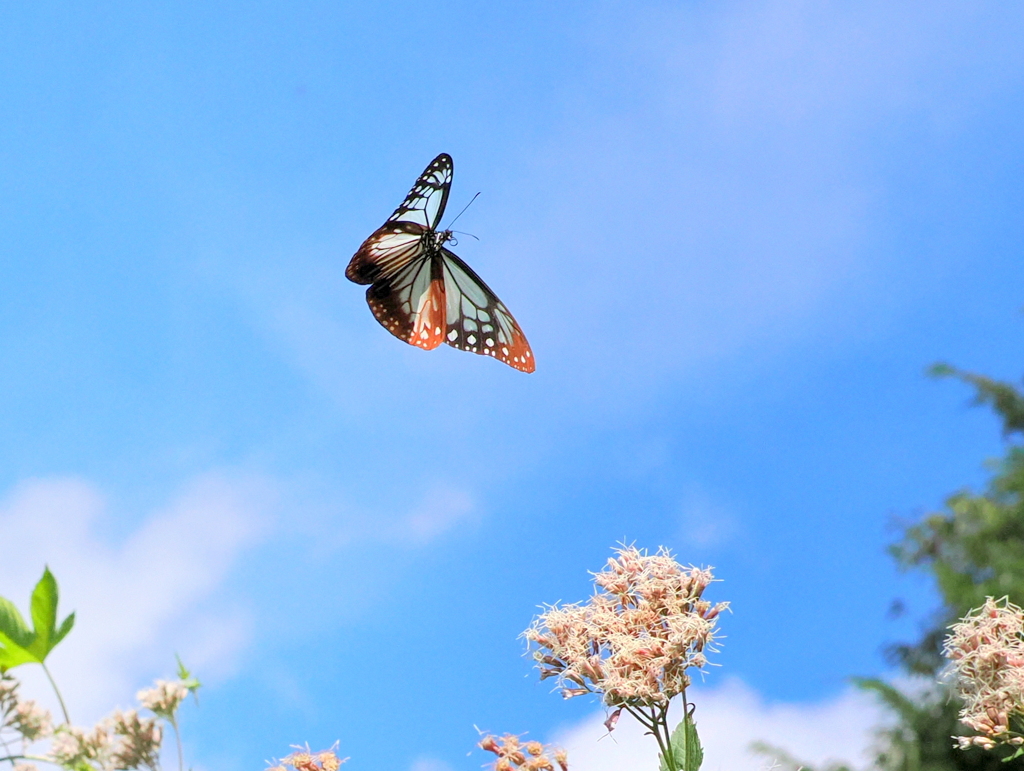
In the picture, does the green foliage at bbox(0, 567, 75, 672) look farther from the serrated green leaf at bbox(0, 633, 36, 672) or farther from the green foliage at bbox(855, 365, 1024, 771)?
the green foliage at bbox(855, 365, 1024, 771)

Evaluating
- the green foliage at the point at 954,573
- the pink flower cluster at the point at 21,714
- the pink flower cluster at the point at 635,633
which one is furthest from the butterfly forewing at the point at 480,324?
the green foliage at the point at 954,573

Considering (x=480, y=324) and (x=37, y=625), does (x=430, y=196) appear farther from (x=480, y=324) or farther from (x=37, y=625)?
(x=37, y=625)

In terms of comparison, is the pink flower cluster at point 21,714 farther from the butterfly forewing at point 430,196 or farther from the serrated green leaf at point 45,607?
the butterfly forewing at point 430,196

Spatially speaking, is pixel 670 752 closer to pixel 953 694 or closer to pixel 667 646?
pixel 667 646

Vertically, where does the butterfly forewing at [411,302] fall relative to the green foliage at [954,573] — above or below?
below

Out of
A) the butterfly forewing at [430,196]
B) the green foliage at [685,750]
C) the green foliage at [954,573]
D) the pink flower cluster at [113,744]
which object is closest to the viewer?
the pink flower cluster at [113,744]

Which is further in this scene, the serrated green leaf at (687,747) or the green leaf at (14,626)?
the serrated green leaf at (687,747)

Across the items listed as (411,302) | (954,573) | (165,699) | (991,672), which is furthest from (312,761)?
(954,573)

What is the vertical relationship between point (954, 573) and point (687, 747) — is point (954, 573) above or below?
above
